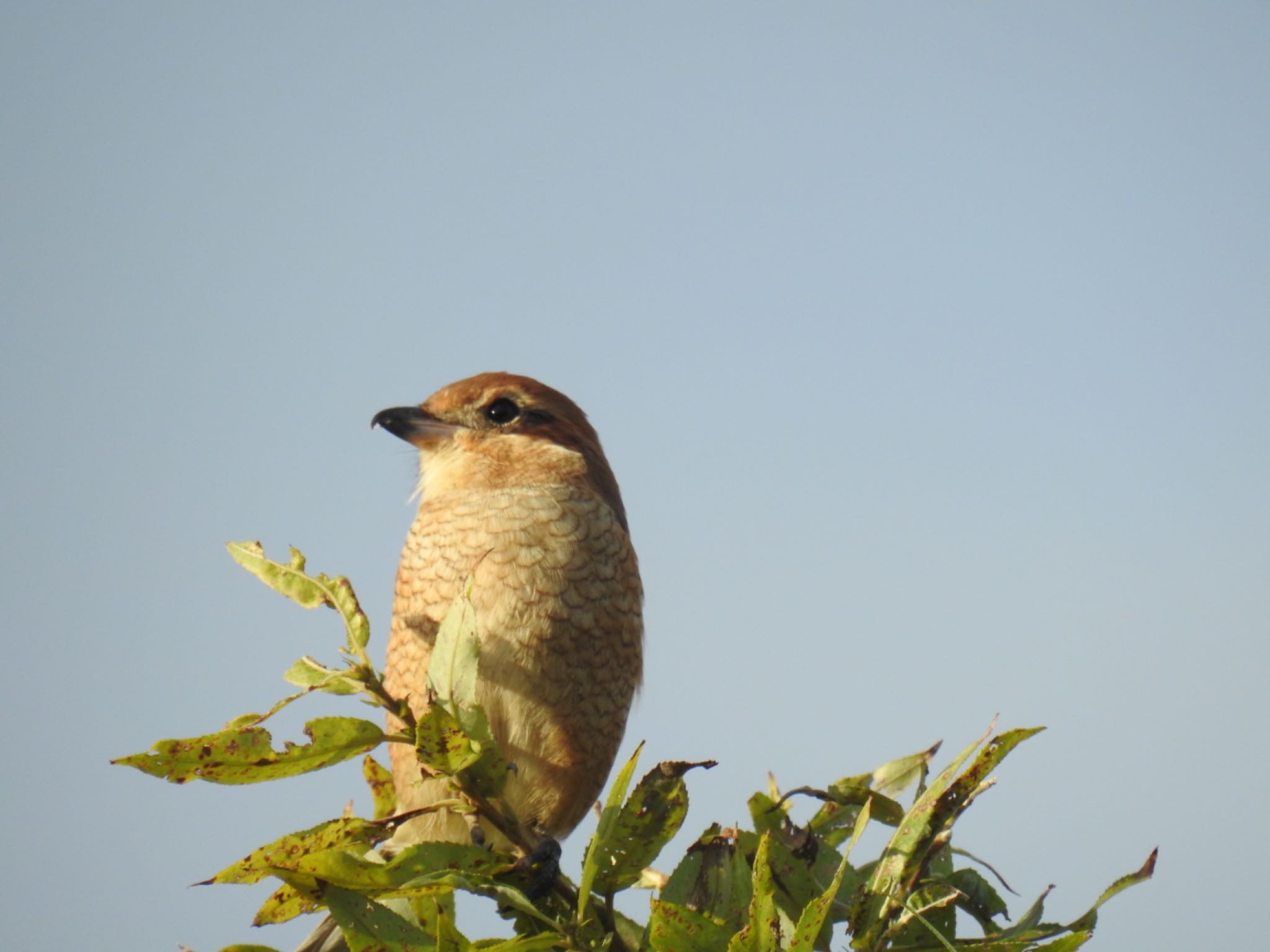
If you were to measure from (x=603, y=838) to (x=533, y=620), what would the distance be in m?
1.40

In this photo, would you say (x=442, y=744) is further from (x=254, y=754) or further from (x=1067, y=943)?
(x=1067, y=943)

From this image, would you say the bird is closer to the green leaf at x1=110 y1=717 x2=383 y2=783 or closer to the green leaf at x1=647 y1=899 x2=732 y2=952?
the green leaf at x1=110 y1=717 x2=383 y2=783

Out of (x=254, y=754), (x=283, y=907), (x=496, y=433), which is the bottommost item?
(x=283, y=907)

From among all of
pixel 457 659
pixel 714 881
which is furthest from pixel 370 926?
pixel 714 881

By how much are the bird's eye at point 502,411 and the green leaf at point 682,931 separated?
254 cm

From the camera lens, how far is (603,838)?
1892 mm

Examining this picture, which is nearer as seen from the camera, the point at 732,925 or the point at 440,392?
the point at 732,925

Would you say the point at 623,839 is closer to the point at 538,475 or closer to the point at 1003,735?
the point at 1003,735

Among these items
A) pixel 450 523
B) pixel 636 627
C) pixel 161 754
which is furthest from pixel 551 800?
pixel 161 754

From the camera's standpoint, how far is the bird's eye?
4.10m

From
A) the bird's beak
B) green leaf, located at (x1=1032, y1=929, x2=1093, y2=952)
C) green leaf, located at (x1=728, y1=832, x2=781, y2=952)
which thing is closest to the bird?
the bird's beak

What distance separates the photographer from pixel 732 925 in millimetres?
1829

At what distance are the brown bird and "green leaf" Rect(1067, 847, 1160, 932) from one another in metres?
1.52

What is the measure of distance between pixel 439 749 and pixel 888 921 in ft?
2.49
